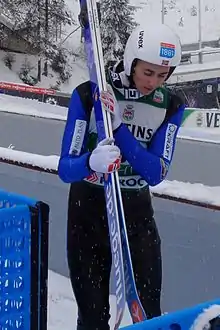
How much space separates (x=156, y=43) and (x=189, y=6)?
1803 inches

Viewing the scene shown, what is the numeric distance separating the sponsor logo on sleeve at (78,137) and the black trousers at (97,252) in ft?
0.64

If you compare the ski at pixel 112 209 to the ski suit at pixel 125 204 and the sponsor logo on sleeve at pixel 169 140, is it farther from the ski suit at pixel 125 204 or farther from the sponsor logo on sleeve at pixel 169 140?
the sponsor logo on sleeve at pixel 169 140

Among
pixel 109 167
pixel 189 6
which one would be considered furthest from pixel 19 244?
pixel 189 6

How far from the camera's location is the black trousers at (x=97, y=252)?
2.72 m

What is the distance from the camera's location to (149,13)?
44031 mm

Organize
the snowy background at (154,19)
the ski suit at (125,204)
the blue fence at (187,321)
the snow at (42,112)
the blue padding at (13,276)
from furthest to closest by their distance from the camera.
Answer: the snowy background at (154,19) → the snow at (42,112) → the ski suit at (125,204) → the blue padding at (13,276) → the blue fence at (187,321)

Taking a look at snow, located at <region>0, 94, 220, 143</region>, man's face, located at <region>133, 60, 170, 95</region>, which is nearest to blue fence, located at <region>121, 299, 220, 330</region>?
man's face, located at <region>133, 60, 170, 95</region>

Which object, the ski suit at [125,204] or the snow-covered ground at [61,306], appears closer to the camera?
the ski suit at [125,204]

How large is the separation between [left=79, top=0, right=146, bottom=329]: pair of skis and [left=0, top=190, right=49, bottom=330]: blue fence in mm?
380

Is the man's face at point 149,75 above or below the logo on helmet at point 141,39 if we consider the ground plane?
below

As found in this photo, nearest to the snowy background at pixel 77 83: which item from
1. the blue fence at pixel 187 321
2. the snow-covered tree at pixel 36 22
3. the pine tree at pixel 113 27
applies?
the snow-covered tree at pixel 36 22

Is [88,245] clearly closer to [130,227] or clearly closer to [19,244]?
[130,227]

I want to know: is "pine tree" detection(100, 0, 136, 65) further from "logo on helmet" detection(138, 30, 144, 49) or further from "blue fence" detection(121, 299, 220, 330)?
"blue fence" detection(121, 299, 220, 330)

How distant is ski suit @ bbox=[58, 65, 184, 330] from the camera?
2652mm
